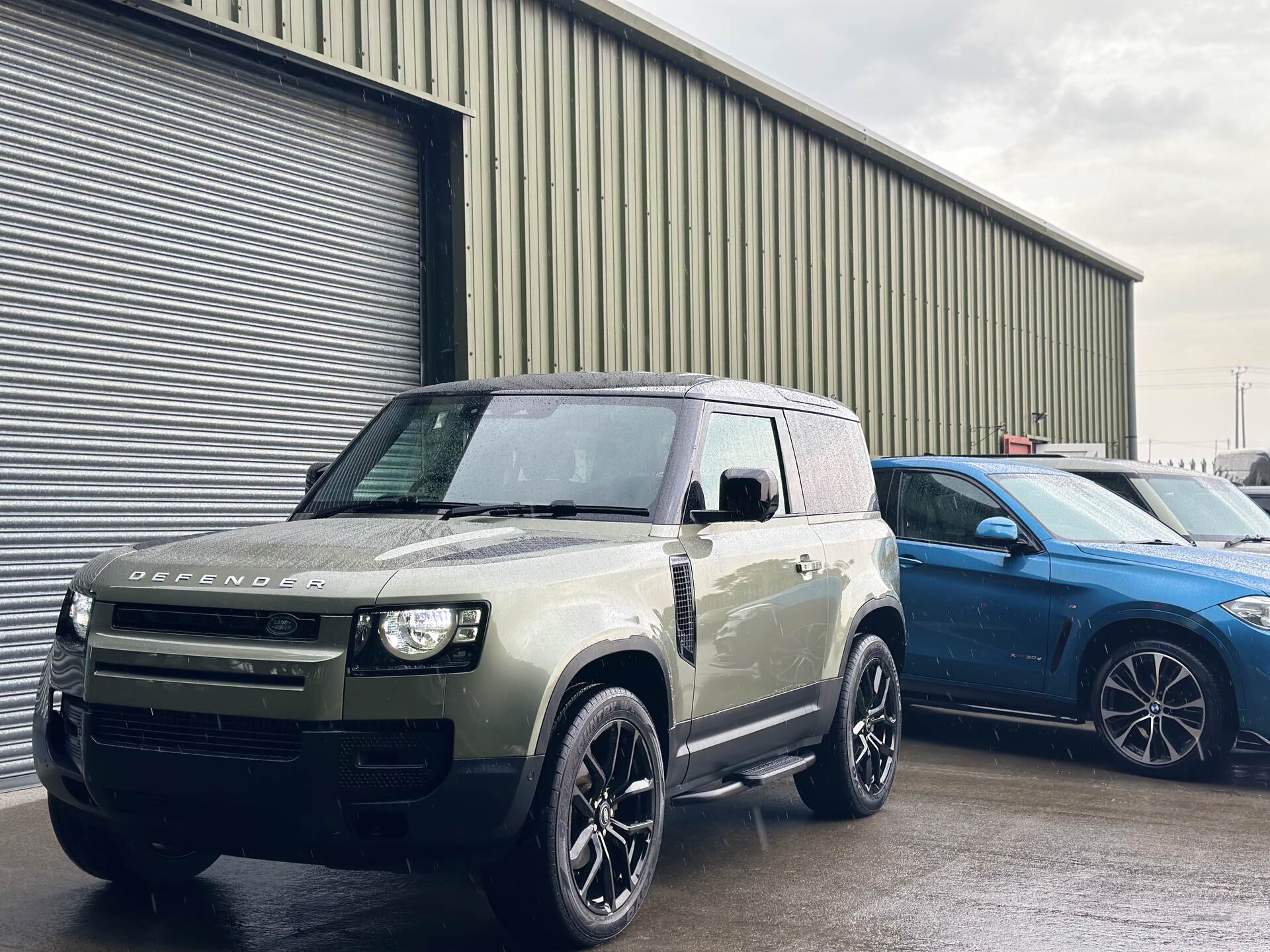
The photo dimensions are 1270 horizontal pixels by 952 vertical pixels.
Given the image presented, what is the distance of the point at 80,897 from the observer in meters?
5.09

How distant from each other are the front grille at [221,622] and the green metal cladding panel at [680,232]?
5.83m

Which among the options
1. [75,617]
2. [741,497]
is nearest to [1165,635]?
[741,497]

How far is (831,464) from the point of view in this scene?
6.77m

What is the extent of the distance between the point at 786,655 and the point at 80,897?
2933mm

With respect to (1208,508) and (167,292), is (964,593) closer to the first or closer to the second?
(1208,508)

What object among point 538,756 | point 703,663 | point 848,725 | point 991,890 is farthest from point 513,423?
point 991,890

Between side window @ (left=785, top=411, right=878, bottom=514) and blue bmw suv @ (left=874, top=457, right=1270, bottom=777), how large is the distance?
60.3 inches

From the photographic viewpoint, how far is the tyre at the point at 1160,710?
7.73 m

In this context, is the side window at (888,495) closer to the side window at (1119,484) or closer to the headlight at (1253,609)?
the headlight at (1253,609)

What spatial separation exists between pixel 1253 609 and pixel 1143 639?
63 cm

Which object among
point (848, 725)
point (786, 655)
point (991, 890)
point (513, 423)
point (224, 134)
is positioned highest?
point (224, 134)

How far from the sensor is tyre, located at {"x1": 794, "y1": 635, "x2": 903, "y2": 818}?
6.41 meters

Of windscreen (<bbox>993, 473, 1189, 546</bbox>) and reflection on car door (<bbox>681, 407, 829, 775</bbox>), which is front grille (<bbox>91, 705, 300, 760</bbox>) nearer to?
reflection on car door (<bbox>681, 407, 829, 775</bbox>)

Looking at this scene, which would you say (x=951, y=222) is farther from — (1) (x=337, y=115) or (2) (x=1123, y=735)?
(2) (x=1123, y=735)
